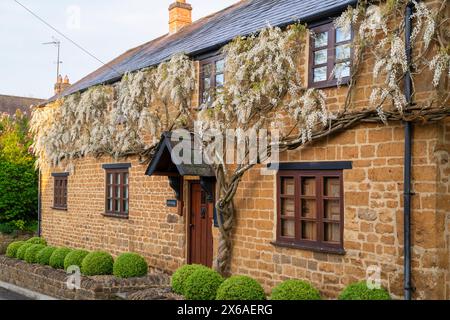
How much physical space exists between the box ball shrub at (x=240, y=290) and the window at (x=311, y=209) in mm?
1017

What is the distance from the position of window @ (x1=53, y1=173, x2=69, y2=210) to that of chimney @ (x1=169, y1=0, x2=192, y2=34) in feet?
21.8

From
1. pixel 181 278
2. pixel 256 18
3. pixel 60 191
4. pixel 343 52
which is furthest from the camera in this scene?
pixel 60 191

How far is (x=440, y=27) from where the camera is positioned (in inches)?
307

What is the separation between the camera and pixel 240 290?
29.7 feet

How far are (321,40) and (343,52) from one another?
66cm

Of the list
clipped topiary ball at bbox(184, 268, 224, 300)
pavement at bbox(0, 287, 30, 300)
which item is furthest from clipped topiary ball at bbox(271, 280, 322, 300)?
pavement at bbox(0, 287, 30, 300)

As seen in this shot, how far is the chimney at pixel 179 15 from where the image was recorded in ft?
65.2

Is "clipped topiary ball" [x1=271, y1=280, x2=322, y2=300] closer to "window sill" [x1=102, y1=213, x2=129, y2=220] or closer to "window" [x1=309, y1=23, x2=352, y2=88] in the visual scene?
"window" [x1=309, y1=23, x2=352, y2=88]

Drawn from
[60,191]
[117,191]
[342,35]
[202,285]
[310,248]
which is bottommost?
[202,285]

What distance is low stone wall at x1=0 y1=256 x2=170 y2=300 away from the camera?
37.0ft

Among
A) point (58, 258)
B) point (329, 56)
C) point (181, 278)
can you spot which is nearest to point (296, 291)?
point (181, 278)

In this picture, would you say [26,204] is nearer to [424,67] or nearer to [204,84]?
[204,84]

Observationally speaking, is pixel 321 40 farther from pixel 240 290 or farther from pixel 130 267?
pixel 130 267
